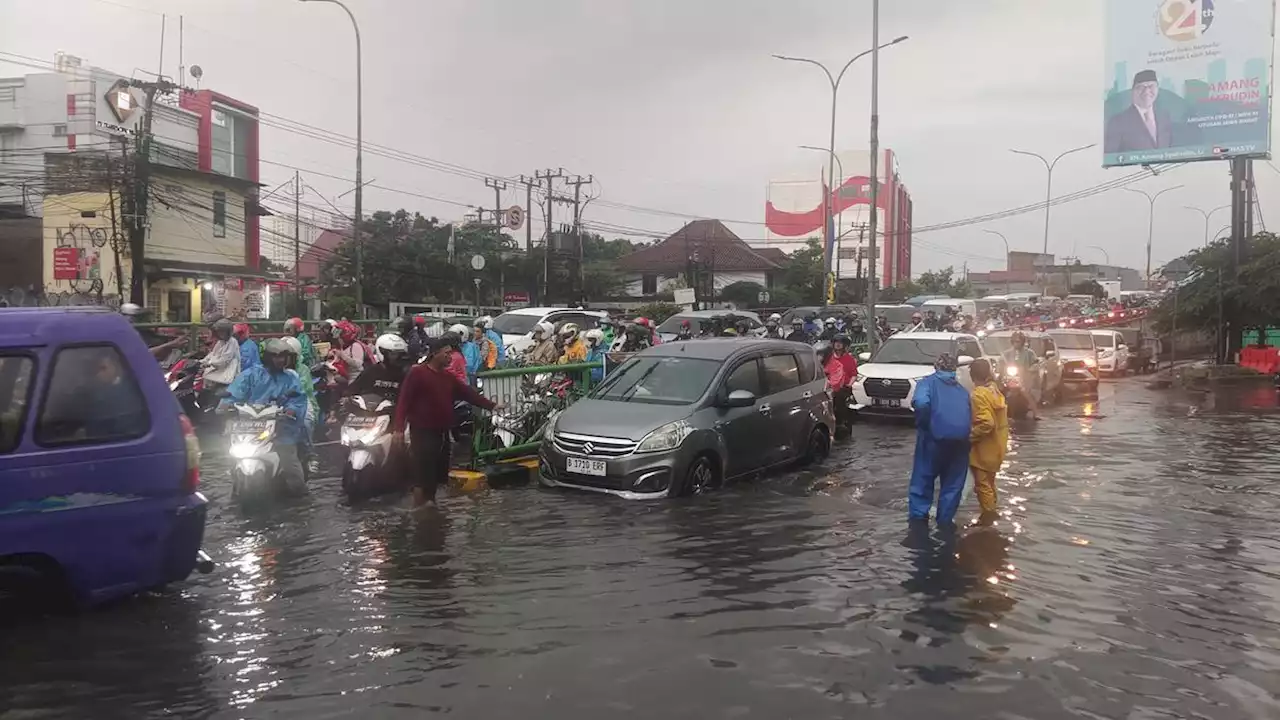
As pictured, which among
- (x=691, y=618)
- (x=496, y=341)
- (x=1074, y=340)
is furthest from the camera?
(x=1074, y=340)

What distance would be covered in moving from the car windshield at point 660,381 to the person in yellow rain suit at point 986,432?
2816mm

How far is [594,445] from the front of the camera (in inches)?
382

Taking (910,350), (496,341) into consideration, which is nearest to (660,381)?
(496,341)

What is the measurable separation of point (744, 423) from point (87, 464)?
661 centimetres

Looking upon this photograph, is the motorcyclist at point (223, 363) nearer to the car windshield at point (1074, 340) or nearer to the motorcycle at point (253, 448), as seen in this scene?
the motorcycle at point (253, 448)

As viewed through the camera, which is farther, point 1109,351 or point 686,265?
point 686,265

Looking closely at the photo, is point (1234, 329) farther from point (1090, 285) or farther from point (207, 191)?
A: point (1090, 285)

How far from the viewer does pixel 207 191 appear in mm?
38062

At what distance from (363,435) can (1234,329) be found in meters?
34.7

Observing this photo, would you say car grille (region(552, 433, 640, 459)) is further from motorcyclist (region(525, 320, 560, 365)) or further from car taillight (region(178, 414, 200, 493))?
motorcyclist (region(525, 320, 560, 365))

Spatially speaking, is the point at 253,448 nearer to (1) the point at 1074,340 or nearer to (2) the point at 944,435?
(2) the point at 944,435

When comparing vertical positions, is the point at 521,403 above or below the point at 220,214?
below

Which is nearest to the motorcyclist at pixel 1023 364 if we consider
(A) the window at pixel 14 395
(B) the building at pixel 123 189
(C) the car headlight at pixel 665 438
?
(C) the car headlight at pixel 665 438

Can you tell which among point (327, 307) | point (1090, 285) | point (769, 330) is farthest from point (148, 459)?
point (1090, 285)
